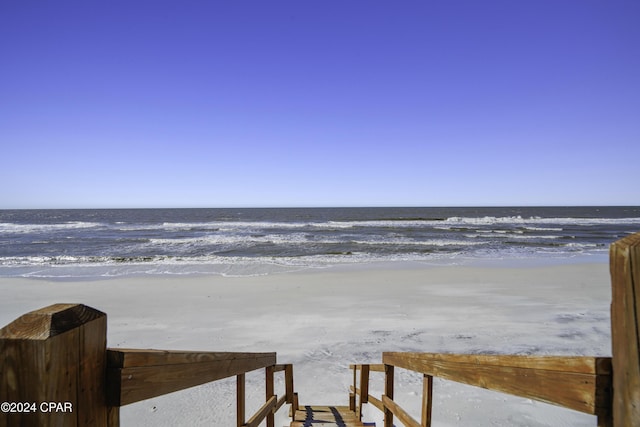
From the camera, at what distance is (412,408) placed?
456 centimetres

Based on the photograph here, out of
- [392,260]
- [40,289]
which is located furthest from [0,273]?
[392,260]

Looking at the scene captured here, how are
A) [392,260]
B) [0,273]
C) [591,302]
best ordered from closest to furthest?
1. [591,302]
2. [0,273]
3. [392,260]

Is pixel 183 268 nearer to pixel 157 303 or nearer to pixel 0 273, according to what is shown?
pixel 157 303

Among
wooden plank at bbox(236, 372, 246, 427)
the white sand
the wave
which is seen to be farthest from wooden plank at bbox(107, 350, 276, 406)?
the wave

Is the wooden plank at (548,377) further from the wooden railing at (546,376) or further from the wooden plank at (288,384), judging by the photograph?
the wooden plank at (288,384)

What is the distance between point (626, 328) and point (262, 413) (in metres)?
2.67

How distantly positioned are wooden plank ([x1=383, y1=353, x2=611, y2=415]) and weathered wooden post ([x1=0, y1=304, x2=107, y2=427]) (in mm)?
1300

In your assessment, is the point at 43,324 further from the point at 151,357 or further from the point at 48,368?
the point at 151,357

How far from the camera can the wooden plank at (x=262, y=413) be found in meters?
2.42

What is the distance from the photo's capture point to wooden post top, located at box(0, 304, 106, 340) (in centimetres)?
77

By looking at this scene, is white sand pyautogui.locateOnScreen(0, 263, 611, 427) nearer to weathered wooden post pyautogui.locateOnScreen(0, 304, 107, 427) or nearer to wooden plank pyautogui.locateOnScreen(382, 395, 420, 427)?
wooden plank pyautogui.locateOnScreen(382, 395, 420, 427)

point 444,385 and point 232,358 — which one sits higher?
point 232,358

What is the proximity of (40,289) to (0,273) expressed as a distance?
5.38 m

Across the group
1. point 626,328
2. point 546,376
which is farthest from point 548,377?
point 626,328
